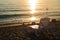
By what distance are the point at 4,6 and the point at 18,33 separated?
3044 millimetres

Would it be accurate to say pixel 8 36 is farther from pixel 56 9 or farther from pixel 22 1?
pixel 22 1

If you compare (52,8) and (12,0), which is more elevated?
(12,0)

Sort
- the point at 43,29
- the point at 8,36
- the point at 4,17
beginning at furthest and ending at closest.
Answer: the point at 4,17
the point at 43,29
the point at 8,36

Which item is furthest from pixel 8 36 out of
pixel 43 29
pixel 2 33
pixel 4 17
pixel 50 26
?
pixel 4 17

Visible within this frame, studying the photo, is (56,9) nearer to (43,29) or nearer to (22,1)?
(22,1)

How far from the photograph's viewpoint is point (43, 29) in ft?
6.40

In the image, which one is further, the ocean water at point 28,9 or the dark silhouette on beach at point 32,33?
the ocean water at point 28,9

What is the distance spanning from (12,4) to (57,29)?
10.3 feet

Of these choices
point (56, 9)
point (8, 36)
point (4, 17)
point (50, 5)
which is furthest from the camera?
point (50, 5)

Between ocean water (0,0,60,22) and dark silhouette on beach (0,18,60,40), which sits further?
ocean water (0,0,60,22)

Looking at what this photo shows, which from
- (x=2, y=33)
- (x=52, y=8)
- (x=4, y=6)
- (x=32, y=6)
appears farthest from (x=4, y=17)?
(x=2, y=33)

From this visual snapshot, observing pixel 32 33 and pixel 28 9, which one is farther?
pixel 28 9

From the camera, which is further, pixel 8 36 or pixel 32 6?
pixel 32 6

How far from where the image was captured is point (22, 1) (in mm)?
5250
